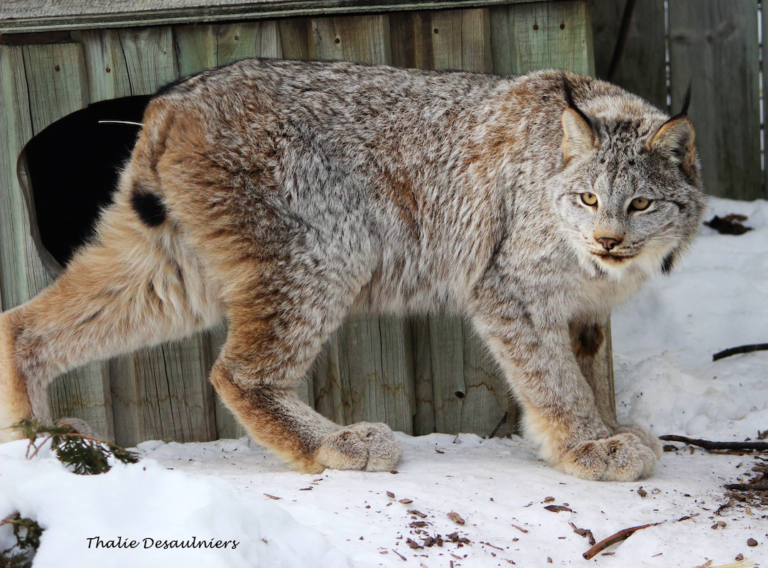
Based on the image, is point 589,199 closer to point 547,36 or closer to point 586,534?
point 547,36

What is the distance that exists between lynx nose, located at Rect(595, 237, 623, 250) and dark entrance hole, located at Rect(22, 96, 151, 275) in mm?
3206

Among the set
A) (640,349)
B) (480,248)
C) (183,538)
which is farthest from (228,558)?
A: (640,349)

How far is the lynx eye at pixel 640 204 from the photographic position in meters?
3.11

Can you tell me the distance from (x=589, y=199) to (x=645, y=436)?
44.5 inches

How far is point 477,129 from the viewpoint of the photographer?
354 cm

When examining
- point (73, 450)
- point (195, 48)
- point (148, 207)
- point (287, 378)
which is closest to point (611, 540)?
point (287, 378)

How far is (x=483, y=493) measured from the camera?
2.97 metres

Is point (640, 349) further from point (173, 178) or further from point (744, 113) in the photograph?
point (173, 178)

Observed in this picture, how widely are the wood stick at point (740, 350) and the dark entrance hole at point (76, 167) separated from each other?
149 inches

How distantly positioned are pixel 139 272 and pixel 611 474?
2.16 m

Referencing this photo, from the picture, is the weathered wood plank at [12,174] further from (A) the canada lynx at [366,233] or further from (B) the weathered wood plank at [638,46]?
(B) the weathered wood plank at [638,46]

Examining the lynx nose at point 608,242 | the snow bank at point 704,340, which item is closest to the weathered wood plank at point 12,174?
the lynx nose at point 608,242

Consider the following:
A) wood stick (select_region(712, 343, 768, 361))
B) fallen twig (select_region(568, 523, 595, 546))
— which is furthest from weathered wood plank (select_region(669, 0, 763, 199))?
fallen twig (select_region(568, 523, 595, 546))

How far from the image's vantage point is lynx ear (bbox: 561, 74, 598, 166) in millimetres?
3141
